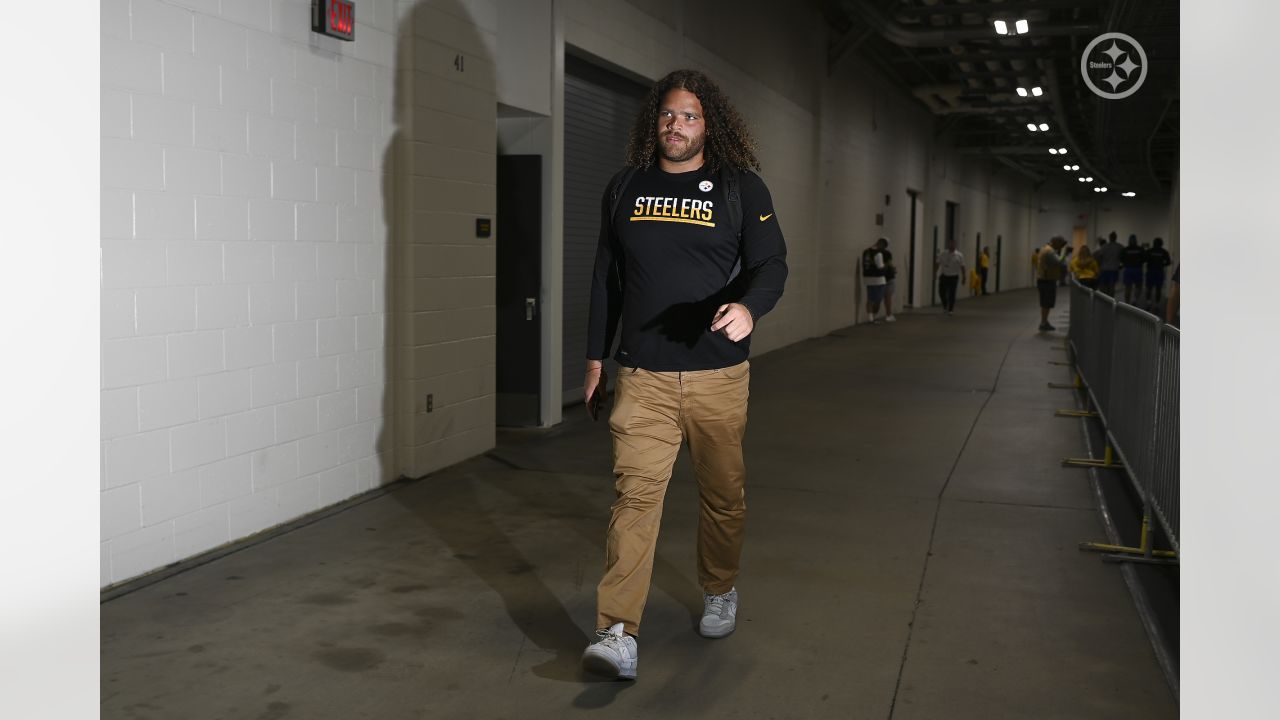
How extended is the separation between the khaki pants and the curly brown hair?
72 cm

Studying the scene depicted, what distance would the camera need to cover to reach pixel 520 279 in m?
8.63

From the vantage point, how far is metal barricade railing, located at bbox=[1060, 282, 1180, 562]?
5.04 m

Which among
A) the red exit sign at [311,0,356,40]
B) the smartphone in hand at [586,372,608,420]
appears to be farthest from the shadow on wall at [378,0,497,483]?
the smartphone in hand at [586,372,608,420]

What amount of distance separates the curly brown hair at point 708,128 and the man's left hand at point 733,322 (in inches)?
24.5

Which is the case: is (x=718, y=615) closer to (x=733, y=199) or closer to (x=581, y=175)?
→ (x=733, y=199)

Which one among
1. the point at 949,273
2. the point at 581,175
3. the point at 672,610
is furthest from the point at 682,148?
the point at 949,273

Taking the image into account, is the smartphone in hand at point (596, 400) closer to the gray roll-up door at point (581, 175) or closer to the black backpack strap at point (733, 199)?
the black backpack strap at point (733, 199)

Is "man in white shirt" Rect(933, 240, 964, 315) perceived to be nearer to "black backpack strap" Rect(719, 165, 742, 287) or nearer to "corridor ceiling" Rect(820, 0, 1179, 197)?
"corridor ceiling" Rect(820, 0, 1179, 197)

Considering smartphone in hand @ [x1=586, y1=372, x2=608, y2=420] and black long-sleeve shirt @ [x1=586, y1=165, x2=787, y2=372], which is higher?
black long-sleeve shirt @ [x1=586, y1=165, x2=787, y2=372]

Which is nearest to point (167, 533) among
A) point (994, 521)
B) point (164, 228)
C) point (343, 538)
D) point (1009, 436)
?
point (343, 538)

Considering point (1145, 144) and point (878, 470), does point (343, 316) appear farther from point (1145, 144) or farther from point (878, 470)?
point (1145, 144)

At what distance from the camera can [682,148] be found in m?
3.66

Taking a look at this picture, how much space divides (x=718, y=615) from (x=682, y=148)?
1.66 m

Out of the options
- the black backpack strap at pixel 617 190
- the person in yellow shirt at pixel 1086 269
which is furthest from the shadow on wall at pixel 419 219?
the person in yellow shirt at pixel 1086 269
